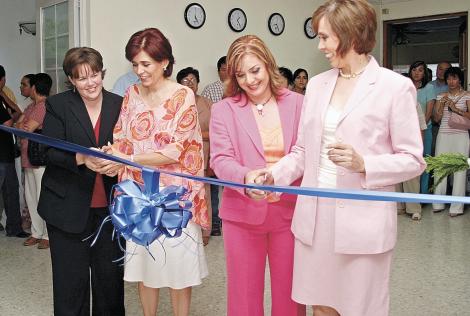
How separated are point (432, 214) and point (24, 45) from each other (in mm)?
7016

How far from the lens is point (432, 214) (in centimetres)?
707

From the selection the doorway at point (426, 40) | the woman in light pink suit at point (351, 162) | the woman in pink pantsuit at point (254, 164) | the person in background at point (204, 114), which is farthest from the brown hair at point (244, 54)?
the doorway at point (426, 40)

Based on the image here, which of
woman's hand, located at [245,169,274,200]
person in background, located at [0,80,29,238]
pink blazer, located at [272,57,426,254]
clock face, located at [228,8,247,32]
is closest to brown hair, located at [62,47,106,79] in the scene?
woman's hand, located at [245,169,274,200]

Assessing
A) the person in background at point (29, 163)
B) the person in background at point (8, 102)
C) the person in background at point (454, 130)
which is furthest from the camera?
the person in background at point (454, 130)

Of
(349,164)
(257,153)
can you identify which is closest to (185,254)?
(257,153)

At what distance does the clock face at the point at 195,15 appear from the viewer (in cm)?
675

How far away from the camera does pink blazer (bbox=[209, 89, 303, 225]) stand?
2.35 metres

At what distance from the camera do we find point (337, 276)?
212 cm

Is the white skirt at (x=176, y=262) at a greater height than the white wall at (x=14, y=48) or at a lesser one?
lesser

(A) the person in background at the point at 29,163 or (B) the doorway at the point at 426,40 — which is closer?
(A) the person in background at the point at 29,163

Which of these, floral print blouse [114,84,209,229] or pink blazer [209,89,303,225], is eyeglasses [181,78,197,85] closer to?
floral print blouse [114,84,209,229]

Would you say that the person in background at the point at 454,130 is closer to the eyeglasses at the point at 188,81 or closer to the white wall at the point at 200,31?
the white wall at the point at 200,31

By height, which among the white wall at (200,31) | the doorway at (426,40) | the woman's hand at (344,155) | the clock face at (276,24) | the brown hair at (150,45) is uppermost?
the doorway at (426,40)

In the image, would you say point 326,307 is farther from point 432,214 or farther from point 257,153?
point 432,214
